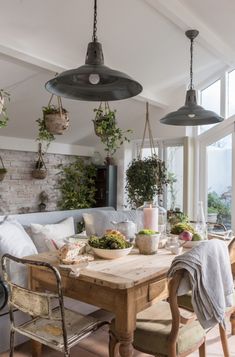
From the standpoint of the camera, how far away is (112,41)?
3.73 meters

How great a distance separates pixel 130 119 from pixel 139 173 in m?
1.46

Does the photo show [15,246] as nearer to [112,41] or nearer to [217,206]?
[112,41]

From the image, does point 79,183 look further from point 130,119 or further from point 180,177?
point 180,177

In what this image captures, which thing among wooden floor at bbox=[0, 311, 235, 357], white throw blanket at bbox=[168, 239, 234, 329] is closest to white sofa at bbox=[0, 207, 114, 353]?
wooden floor at bbox=[0, 311, 235, 357]

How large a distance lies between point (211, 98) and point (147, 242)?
3793 millimetres

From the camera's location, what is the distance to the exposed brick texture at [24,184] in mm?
5492

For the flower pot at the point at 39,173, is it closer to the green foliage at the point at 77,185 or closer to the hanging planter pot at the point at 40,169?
the hanging planter pot at the point at 40,169

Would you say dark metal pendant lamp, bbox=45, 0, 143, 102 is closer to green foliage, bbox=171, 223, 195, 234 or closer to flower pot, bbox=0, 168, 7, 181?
green foliage, bbox=171, 223, 195, 234

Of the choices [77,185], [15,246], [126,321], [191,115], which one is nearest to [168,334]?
[126,321]

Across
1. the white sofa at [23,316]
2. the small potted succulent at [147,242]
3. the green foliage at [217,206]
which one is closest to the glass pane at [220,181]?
the green foliage at [217,206]

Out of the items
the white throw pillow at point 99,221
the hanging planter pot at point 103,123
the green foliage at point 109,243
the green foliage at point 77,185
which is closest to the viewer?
the green foliage at point 109,243

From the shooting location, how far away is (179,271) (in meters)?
1.70

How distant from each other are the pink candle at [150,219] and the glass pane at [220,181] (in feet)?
9.38

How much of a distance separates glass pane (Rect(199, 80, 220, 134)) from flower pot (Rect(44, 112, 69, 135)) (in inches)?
100
